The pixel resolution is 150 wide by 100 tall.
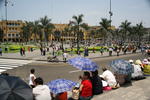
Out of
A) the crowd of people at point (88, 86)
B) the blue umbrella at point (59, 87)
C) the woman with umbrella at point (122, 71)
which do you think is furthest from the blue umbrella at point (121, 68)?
the blue umbrella at point (59, 87)

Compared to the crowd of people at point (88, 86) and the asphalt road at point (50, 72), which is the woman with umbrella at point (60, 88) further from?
the asphalt road at point (50, 72)

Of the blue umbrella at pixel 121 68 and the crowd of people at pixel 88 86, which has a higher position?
the blue umbrella at pixel 121 68

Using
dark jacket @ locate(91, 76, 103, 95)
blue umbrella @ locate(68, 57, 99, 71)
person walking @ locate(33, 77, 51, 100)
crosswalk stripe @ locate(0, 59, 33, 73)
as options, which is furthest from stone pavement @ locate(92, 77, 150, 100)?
crosswalk stripe @ locate(0, 59, 33, 73)

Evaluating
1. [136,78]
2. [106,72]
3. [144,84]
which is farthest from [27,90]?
[136,78]

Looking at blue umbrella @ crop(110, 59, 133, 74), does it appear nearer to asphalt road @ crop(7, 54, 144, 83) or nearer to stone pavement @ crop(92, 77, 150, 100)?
stone pavement @ crop(92, 77, 150, 100)

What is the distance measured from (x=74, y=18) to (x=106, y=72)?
39226 millimetres

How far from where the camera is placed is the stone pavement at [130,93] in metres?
7.37

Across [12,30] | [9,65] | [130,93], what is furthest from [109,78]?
[12,30]

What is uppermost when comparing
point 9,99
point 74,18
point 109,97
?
point 74,18

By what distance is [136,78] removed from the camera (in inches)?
401

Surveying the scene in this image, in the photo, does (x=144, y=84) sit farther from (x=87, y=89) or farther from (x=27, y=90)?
(x=27, y=90)

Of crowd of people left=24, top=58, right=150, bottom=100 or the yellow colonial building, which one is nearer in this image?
crowd of people left=24, top=58, right=150, bottom=100

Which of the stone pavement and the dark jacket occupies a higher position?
the dark jacket

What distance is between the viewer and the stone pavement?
7.37m
